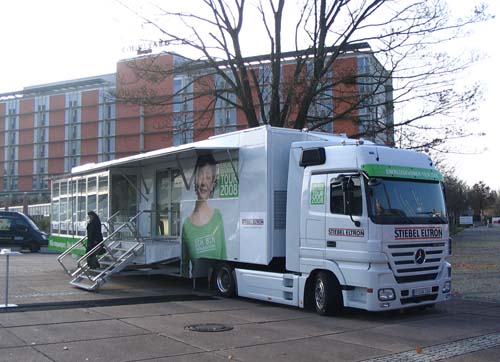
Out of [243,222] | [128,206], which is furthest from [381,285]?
[128,206]

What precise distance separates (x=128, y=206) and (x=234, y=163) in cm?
577

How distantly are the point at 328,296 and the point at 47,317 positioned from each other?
5.09 meters

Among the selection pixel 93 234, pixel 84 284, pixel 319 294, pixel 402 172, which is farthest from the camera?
pixel 93 234

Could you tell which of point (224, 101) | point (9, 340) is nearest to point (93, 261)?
point (9, 340)

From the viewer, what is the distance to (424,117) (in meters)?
19.8

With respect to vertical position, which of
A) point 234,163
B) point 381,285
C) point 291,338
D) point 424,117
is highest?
point 424,117

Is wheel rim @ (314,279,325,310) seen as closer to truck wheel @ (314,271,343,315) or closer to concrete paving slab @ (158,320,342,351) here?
truck wheel @ (314,271,343,315)

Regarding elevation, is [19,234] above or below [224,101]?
below

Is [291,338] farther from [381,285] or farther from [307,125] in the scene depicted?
[307,125]

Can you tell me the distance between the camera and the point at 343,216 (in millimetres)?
10531

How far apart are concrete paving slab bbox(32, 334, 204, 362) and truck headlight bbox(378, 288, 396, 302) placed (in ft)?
12.2

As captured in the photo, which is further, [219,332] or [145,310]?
[145,310]

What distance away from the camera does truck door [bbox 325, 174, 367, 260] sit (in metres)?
10.3

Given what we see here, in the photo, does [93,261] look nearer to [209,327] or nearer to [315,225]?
[209,327]
